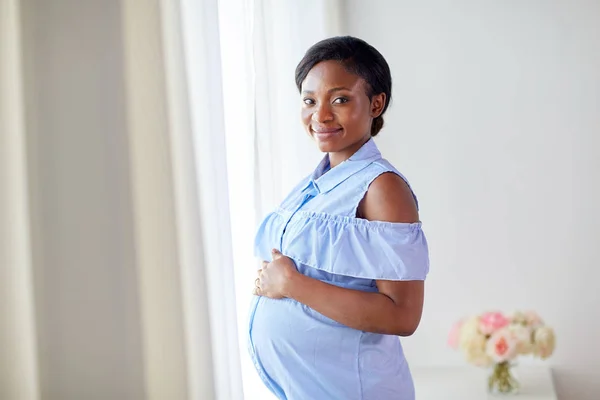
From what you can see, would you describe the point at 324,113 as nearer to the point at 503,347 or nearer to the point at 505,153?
the point at 503,347

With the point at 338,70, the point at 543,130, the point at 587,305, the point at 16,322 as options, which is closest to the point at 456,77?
the point at 543,130

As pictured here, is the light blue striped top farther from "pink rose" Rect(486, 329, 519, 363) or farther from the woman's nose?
"pink rose" Rect(486, 329, 519, 363)

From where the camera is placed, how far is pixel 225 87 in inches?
73.0

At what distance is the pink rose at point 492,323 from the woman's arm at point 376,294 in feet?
4.40

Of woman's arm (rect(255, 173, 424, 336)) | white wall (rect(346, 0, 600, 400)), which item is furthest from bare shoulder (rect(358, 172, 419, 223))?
white wall (rect(346, 0, 600, 400))

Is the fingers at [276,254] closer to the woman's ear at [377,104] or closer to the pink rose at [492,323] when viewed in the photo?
the woman's ear at [377,104]

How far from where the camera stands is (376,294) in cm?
108

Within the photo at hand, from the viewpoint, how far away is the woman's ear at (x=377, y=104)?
3.94 feet

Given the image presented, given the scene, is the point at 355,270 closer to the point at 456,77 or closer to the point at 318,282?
the point at 318,282

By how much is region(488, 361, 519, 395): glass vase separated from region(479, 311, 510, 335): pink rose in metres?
0.10

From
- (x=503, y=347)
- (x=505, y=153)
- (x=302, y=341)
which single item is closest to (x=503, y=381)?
(x=503, y=347)

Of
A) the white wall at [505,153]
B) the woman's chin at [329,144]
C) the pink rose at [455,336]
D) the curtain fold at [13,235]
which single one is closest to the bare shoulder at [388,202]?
the woman's chin at [329,144]

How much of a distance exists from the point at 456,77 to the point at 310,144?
698 millimetres

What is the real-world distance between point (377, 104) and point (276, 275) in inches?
12.1
